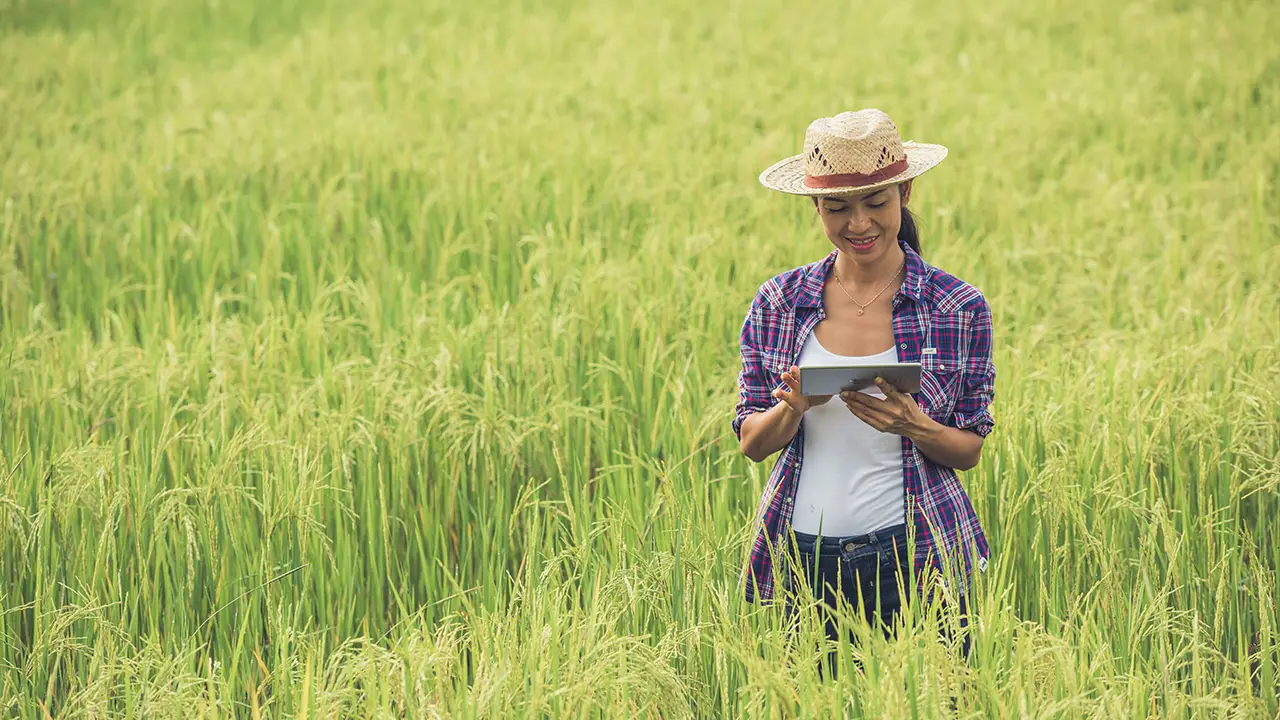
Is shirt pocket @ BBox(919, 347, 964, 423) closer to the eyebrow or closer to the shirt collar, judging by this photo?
the shirt collar

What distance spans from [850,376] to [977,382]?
339mm

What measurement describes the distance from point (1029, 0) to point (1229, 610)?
887cm

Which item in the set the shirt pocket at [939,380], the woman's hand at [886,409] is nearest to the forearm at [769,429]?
the woman's hand at [886,409]

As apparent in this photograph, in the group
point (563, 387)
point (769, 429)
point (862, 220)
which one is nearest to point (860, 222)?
point (862, 220)

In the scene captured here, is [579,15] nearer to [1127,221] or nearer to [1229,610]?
[1127,221]

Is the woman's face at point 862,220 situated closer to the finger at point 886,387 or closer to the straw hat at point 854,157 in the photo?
the straw hat at point 854,157

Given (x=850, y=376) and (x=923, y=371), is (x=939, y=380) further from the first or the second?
(x=850, y=376)

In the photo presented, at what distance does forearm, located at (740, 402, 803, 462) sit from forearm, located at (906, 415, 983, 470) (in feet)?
0.63

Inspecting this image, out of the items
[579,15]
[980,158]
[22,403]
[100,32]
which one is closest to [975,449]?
[22,403]

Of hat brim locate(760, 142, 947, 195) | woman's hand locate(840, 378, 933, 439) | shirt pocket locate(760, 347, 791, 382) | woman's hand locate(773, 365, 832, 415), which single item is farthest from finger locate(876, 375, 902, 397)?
hat brim locate(760, 142, 947, 195)

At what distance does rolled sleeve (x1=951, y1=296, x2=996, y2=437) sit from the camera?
2.19 m

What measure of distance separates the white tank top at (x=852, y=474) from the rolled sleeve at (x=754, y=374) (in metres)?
0.11

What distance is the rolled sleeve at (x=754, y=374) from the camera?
2.24m

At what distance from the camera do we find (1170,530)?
257cm
